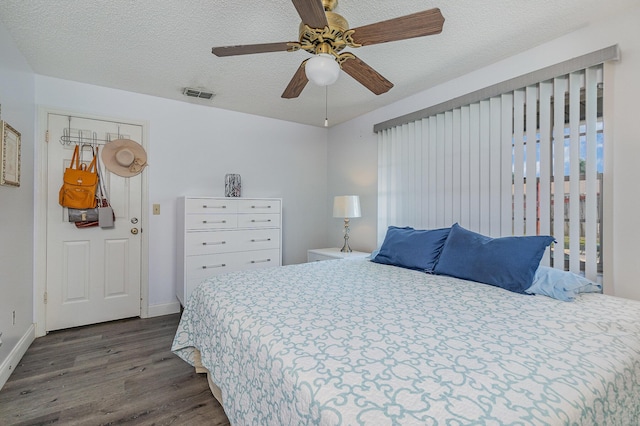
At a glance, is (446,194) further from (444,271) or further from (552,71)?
(552,71)

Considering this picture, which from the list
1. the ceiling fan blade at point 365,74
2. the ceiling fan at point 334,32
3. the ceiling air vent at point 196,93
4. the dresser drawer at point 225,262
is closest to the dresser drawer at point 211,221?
the dresser drawer at point 225,262

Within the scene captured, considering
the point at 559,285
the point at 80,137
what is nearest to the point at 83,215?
the point at 80,137

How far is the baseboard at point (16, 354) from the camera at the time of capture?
195 cm

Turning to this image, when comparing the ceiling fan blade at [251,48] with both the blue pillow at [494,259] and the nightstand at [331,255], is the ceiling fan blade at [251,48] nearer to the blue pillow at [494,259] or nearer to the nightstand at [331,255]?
the blue pillow at [494,259]

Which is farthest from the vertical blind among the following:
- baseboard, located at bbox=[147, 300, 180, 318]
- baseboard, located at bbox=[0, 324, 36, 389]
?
baseboard, located at bbox=[0, 324, 36, 389]

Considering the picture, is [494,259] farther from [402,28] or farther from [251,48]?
[251,48]

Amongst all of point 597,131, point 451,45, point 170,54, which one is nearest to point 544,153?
point 597,131

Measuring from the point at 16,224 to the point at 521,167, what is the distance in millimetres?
3718

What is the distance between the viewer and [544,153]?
2182 millimetres

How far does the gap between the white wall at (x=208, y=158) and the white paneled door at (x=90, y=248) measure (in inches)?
5.4

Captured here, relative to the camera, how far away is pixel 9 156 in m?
2.02

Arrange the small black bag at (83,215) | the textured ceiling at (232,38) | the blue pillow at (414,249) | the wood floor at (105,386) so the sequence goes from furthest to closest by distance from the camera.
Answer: the small black bag at (83,215), the blue pillow at (414,249), the textured ceiling at (232,38), the wood floor at (105,386)

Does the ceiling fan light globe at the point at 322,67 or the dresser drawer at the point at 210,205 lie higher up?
the ceiling fan light globe at the point at 322,67

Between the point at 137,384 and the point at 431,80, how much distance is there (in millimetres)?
3275
